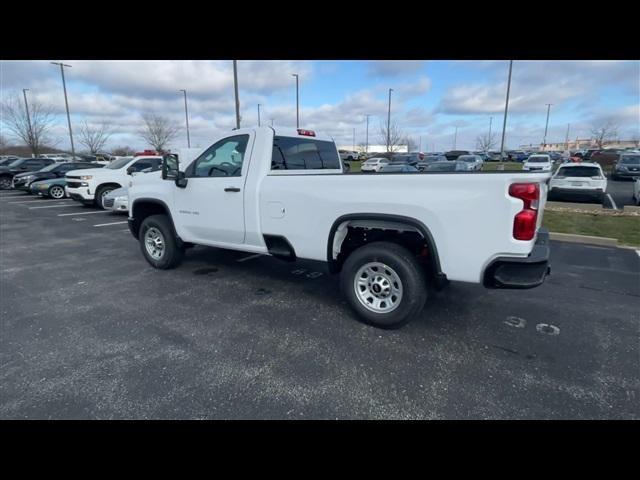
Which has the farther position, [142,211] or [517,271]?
[142,211]

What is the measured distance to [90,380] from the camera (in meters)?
2.83

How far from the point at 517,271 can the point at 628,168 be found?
23.8m

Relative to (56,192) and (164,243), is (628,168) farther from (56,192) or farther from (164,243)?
(56,192)

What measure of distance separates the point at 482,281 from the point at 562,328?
134 cm

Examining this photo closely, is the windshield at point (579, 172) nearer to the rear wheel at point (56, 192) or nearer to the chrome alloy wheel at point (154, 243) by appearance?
the chrome alloy wheel at point (154, 243)

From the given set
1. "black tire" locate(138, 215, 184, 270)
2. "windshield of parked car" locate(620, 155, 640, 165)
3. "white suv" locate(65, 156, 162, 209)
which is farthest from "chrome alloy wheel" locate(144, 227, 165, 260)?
"windshield of parked car" locate(620, 155, 640, 165)

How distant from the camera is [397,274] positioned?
11.4 feet

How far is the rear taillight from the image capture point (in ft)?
9.19

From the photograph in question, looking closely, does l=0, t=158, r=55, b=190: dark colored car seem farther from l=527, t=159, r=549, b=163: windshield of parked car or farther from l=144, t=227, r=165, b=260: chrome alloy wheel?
l=527, t=159, r=549, b=163: windshield of parked car

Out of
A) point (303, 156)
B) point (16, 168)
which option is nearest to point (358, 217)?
point (303, 156)

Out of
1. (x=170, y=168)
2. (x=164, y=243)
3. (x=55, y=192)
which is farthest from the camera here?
(x=55, y=192)

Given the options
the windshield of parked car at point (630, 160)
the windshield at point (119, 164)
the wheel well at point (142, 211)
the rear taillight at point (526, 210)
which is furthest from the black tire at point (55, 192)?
the windshield of parked car at point (630, 160)

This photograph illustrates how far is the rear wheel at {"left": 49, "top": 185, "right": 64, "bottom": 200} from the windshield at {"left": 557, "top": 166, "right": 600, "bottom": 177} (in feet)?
65.9
